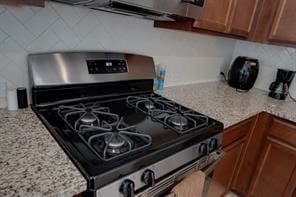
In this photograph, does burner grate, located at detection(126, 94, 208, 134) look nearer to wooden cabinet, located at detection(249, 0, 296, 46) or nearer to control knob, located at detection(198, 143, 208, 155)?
control knob, located at detection(198, 143, 208, 155)

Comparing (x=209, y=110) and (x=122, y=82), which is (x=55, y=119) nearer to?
(x=122, y=82)

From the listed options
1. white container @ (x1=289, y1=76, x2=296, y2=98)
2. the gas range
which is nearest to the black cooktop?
the gas range

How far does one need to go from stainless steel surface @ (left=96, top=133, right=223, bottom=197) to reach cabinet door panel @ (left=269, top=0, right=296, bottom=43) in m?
1.01

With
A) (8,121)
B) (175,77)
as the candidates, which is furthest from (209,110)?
(8,121)

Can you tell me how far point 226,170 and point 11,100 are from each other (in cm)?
133

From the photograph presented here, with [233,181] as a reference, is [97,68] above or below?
above

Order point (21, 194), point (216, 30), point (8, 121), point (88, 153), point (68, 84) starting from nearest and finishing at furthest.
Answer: point (21, 194)
point (88, 153)
point (8, 121)
point (68, 84)
point (216, 30)

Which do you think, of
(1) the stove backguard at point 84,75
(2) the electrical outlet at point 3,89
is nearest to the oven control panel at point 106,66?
(1) the stove backguard at point 84,75

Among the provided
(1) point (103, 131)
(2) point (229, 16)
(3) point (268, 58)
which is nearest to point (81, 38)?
(1) point (103, 131)

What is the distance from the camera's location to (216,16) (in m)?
1.26

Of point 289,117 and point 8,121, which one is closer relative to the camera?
point 8,121

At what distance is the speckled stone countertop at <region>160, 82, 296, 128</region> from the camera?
1262 mm

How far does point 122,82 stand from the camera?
3.90ft

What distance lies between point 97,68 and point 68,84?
169mm
